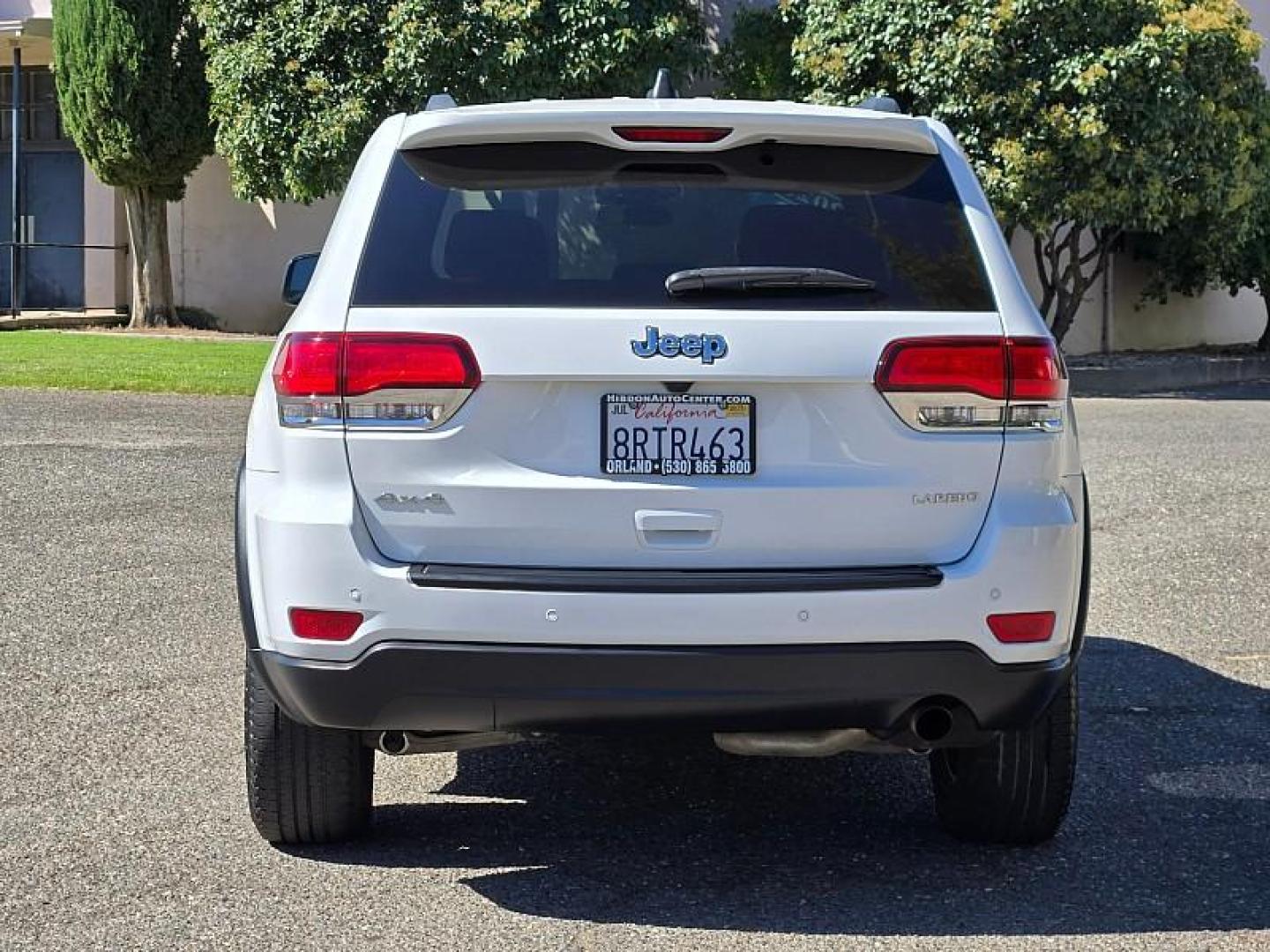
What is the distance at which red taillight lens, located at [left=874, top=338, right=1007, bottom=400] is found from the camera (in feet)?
13.2

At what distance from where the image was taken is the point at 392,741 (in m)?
4.30

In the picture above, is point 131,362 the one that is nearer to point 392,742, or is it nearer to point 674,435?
point 392,742

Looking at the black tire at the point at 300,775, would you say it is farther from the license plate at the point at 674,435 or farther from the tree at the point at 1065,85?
the tree at the point at 1065,85

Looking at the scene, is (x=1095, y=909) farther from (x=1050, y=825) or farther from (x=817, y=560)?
(x=817, y=560)

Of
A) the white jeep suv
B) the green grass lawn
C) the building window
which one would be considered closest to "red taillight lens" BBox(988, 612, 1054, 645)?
the white jeep suv

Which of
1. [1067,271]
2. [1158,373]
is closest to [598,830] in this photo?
[1067,271]

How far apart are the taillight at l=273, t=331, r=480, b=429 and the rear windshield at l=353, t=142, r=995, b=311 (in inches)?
5.0

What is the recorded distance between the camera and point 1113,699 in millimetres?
6340

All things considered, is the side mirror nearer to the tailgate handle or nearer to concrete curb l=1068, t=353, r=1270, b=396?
the tailgate handle

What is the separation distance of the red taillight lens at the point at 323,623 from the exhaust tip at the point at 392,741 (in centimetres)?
36

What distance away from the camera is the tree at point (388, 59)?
822 inches

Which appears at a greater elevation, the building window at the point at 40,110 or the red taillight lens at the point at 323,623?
the building window at the point at 40,110

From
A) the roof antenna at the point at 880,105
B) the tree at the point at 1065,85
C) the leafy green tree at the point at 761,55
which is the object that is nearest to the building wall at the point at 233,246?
the leafy green tree at the point at 761,55

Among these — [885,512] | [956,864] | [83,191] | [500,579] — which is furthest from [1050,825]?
[83,191]
